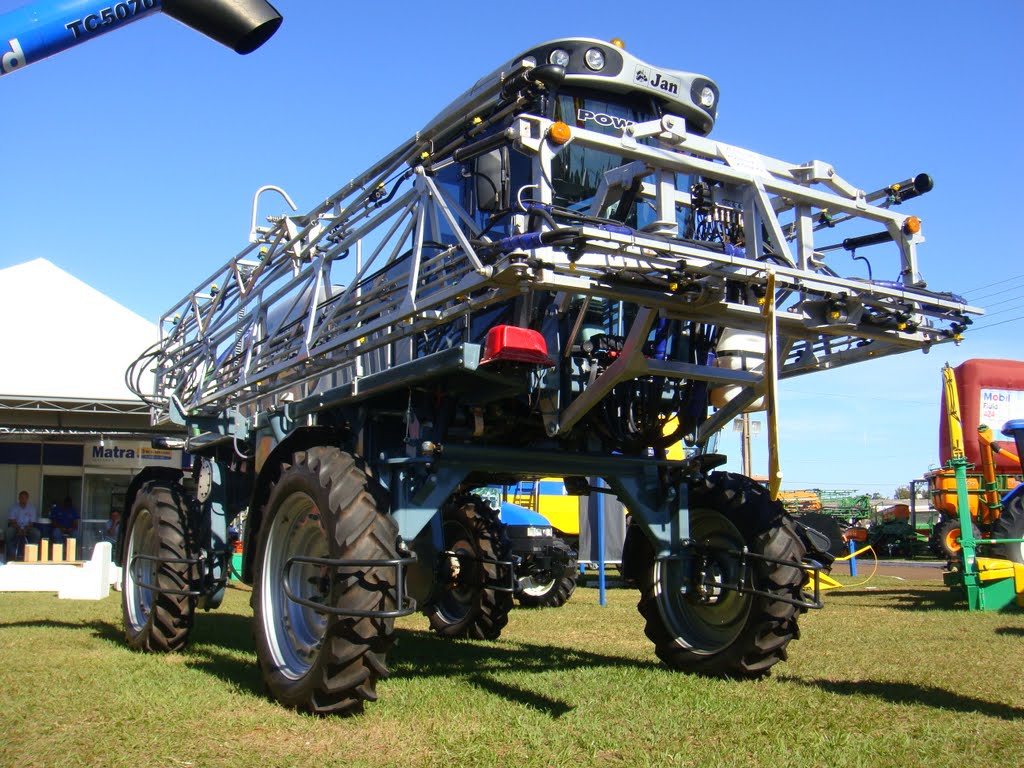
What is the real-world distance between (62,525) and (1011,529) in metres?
18.7

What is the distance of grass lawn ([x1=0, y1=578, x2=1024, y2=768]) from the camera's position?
14.7 feet

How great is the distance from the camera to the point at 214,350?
9.29 meters

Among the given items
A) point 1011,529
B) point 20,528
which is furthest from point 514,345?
point 20,528

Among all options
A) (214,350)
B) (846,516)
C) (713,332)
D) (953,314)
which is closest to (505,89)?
(713,332)

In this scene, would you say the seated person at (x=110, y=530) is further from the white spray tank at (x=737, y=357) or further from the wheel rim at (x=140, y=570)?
the white spray tank at (x=737, y=357)

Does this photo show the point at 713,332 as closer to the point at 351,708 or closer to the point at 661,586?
the point at 661,586

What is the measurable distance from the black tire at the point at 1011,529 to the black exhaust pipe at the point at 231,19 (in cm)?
1159

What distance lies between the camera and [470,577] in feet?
26.6

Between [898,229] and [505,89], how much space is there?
8.06 ft

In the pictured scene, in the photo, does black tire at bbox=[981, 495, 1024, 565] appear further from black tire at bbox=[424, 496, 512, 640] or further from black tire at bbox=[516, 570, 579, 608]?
black tire at bbox=[424, 496, 512, 640]

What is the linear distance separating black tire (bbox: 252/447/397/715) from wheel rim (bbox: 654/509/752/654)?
2.34 metres

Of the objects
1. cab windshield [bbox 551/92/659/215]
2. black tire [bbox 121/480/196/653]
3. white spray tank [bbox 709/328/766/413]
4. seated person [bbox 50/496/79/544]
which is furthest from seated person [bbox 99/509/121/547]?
white spray tank [bbox 709/328/766/413]

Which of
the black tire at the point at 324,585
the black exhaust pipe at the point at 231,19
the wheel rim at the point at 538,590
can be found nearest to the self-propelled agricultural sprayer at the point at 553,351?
the black tire at the point at 324,585

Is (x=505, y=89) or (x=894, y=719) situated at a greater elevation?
(x=505, y=89)
